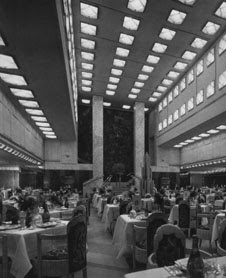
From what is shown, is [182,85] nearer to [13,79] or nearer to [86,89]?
[86,89]

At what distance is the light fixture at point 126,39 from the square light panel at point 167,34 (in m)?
1.65

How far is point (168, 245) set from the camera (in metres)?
3.13

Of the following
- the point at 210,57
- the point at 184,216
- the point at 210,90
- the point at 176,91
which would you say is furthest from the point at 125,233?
the point at 176,91

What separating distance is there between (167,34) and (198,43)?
7.38 feet

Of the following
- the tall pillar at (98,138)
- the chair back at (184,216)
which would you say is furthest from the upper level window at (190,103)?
the chair back at (184,216)

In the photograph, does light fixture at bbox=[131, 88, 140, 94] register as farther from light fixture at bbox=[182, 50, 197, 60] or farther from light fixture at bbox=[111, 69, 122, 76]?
light fixture at bbox=[182, 50, 197, 60]

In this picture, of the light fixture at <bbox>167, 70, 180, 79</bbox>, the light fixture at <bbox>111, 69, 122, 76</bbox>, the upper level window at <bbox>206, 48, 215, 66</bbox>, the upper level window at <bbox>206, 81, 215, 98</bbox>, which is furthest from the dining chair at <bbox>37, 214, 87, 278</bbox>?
the light fixture at <bbox>167, 70, 180, 79</bbox>

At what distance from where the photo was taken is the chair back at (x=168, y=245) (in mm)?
3098

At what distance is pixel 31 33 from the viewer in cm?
653

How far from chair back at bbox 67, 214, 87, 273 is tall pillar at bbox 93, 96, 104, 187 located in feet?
78.2

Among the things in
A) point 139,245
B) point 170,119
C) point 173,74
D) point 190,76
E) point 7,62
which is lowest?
point 139,245

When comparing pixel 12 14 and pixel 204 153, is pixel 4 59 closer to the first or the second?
pixel 12 14

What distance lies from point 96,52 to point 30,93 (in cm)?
838

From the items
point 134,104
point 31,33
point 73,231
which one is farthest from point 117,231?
point 134,104
